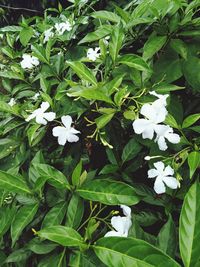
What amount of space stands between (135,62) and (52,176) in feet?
1.29

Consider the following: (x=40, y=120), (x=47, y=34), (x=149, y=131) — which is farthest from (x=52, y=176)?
(x=47, y=34)

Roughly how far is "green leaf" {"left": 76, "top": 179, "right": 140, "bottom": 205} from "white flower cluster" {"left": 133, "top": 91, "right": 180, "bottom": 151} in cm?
14

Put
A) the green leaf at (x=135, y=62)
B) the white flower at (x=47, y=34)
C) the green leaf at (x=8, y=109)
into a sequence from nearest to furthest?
1. the green leaf at (x=135, y=62)
2. the green leaf at (x=8, y=109)
3. the white flower at (x=47, y=34)

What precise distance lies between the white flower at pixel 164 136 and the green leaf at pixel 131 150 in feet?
0.34

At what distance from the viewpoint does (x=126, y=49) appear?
1167 mm

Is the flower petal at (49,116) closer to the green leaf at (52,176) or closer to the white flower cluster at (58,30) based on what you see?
the green leaf at (52,176)

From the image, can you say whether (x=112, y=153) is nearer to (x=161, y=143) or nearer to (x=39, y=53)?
(x=161, y=143)

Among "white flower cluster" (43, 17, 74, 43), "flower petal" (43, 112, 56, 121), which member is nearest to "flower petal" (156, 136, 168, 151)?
"flower petal" (43, 112, 56, 121)

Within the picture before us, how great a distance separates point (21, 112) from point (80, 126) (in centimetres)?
25

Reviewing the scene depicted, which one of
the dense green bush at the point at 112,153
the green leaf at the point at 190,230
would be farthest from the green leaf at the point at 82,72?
the green leaf at the point at 190,230

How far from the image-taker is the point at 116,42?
39.6 inches

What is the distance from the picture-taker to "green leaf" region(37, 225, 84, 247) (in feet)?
2.31

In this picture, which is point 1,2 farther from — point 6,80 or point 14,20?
point 6,80

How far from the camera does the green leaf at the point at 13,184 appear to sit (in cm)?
87
